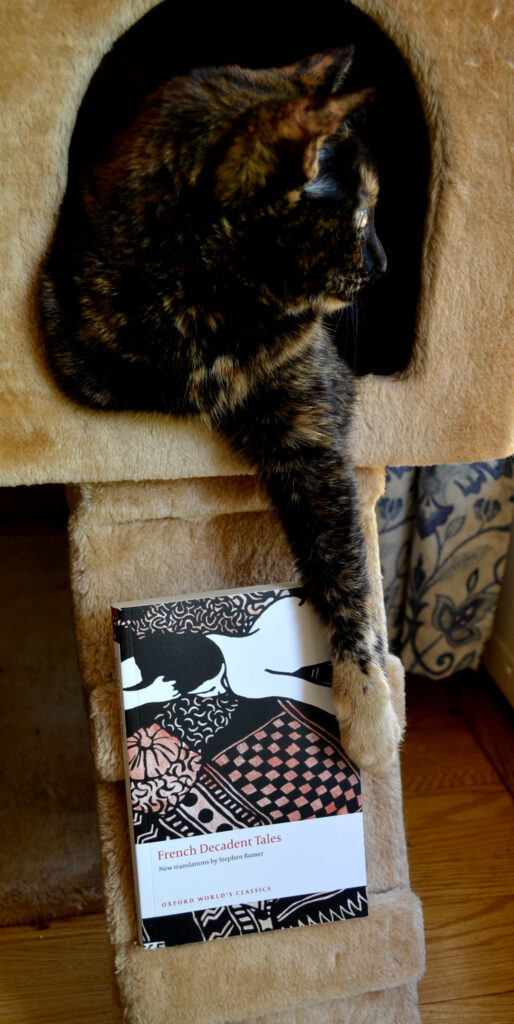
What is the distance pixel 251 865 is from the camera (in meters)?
0.83

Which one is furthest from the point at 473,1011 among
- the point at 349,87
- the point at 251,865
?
the point at 349,87

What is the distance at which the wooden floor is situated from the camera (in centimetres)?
97

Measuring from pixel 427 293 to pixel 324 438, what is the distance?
7.1 inches

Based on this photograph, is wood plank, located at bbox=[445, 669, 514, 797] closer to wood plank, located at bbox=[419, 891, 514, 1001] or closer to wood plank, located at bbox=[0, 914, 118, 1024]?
wood plank, located at bbox=[419, 891, 514, 1001]

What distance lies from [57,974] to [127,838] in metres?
0.30

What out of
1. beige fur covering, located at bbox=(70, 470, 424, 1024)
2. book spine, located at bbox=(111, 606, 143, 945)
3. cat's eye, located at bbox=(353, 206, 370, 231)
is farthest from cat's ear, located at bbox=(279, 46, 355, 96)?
book spine, located at bbox=(111, 606, 143, 945)

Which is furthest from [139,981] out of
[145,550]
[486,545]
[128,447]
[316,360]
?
[486,545]

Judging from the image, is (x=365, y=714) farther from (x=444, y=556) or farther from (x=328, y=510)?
(x=444, y=556)

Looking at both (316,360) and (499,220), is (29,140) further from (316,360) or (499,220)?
(499,220)

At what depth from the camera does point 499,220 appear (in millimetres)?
782

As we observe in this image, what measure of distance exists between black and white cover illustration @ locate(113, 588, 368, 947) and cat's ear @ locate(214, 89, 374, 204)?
395 mm

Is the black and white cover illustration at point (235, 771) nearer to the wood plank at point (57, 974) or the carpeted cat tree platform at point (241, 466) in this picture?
the carpeted cat tree platform at point (241, 466)

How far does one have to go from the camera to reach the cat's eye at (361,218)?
73 cm

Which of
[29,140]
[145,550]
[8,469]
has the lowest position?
[145,550]
